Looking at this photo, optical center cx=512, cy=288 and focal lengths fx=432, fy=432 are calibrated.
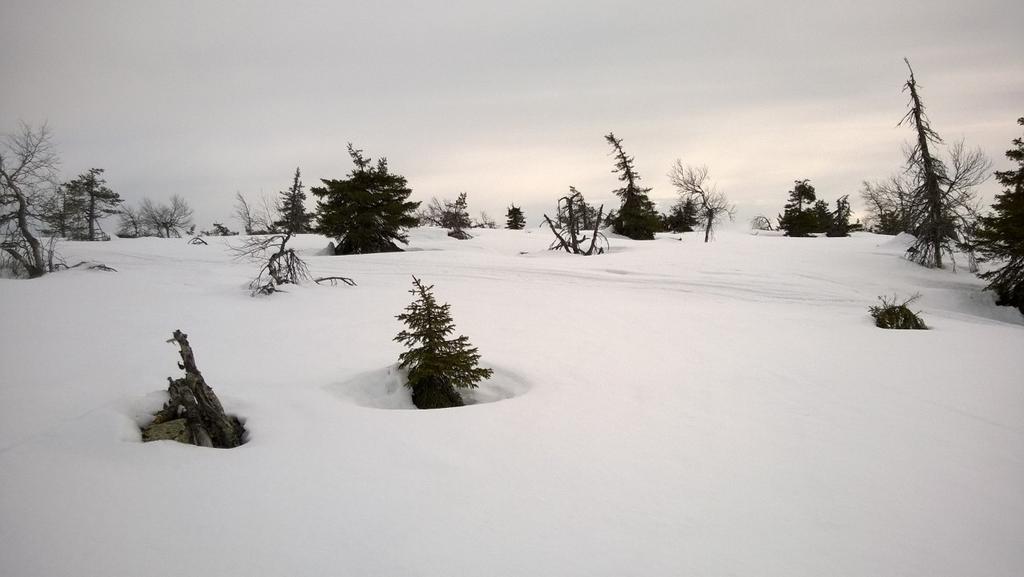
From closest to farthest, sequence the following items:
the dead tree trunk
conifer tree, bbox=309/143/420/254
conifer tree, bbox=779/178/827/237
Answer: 1. the dead tree trunk
2. conifer tree, bbox=309/143/420/254
3. conifer tree, bbox=779/178/827/237

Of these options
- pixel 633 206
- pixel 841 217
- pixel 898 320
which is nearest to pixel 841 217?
pixel 841 217

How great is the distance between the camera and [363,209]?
1992 centimetres

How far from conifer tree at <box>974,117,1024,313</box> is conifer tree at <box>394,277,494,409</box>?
15.6 m

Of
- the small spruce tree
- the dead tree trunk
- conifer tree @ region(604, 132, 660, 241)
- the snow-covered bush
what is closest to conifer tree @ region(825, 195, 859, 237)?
the small spruce tree

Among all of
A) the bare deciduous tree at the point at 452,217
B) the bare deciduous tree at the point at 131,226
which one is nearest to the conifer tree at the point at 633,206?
the bare deciduous tree at the point at 452,217

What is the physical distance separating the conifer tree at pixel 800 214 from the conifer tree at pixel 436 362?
43530 mm

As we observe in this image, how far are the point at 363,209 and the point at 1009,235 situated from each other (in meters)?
22.4

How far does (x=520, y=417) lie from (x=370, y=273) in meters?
11.1

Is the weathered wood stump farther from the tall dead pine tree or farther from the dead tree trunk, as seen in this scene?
the tall dead pine tree

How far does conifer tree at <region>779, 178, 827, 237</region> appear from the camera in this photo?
38812 mm

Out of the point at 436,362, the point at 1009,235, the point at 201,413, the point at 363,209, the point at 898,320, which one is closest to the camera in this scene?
the point at 201,413

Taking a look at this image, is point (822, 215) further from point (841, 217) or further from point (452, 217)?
Result: point (452, 217)

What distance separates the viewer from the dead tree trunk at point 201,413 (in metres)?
3.40

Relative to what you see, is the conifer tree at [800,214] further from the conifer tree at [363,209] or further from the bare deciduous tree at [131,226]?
the bare deciduous tree at [131,226]
